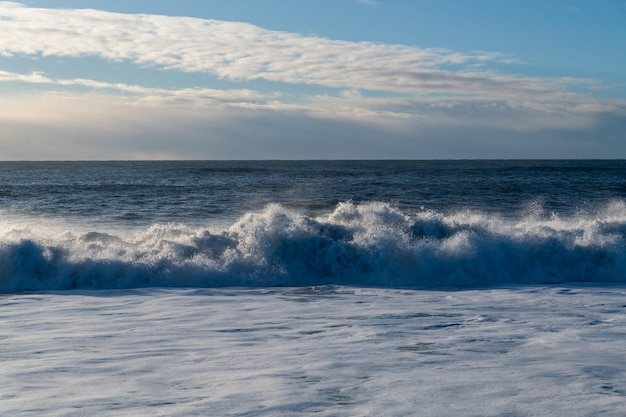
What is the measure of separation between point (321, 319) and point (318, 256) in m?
4.93

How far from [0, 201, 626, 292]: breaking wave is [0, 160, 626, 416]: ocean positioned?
0.14 feet

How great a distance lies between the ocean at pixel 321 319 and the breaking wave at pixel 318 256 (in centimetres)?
4

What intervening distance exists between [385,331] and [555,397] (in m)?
2.95

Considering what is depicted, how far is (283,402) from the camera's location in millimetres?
5855

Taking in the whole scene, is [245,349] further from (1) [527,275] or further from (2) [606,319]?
(1) [527,275]

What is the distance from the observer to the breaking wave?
42.8ft

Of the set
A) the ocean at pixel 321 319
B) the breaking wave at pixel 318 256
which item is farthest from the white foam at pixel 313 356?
the breaking wave at pixel 318 256

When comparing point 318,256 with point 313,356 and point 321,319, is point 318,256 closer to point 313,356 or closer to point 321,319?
point 321,319

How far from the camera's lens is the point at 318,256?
47.3 ft

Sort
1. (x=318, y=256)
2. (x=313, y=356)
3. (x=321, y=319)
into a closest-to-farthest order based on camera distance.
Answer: (x=313, y=356)
(x=321, y=319)
(x=318, y=256)

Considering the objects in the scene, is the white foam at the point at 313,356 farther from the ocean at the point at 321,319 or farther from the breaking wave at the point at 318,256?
the breaking wave at the point at 318,256

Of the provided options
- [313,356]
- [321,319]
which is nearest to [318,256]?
[321,319]

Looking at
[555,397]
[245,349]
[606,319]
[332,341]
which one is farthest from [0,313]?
[606,319]

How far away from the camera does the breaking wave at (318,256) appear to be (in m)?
13.1
